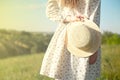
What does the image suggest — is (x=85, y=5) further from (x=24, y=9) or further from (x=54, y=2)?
(x=24, y=9)

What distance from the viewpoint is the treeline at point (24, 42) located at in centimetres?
450

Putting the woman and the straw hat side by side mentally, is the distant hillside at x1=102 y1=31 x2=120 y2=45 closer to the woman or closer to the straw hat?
the woman

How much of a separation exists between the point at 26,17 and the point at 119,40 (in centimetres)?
103

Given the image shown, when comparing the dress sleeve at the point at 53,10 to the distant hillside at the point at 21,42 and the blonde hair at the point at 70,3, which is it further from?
the distant hillside at the point at 21,42

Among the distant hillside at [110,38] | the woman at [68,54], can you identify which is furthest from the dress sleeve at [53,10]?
the distant hillside at [110,38]

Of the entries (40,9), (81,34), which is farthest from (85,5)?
(40,9)

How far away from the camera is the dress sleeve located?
3.10 metres

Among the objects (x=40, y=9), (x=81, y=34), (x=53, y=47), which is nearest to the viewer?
(x=81, y=34)

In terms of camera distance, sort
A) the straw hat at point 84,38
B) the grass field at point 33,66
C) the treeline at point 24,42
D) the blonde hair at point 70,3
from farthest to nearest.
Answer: the treeline at point 24,42, the grass field at point 33,66, the blonde hair at point 70,3, the straw hat at point 84,38

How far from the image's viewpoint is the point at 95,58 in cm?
296

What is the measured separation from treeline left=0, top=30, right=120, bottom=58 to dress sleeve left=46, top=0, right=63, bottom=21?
4.38ft

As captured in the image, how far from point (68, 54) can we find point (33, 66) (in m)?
1.41

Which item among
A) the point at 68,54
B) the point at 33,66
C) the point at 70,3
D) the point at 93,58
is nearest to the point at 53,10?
the point at 70,3

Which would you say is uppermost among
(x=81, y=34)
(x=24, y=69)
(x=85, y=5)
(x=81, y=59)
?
(x=85, y=5)
